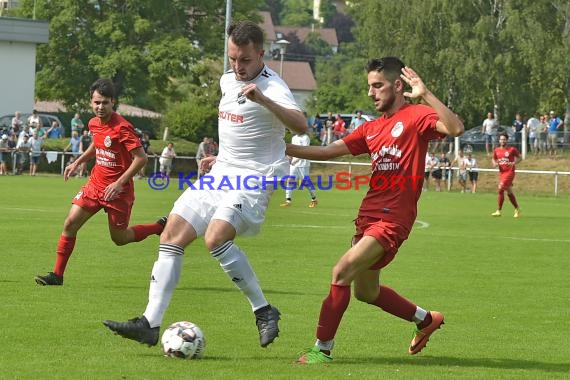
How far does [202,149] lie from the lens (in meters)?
38.6

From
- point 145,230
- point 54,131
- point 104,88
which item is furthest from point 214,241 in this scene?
point 54,131

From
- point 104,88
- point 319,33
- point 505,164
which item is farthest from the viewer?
point 319,33

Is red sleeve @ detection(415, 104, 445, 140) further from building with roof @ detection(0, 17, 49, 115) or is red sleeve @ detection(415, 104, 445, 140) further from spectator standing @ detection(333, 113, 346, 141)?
building with roof @ detection(0, 17, 49, 115)

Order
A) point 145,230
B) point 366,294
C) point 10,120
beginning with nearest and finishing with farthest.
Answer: point 366,294, point 145,230, point 10,120

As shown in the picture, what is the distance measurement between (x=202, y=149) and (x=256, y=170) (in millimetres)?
30813

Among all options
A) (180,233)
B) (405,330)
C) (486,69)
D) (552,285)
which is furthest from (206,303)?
(486,69)

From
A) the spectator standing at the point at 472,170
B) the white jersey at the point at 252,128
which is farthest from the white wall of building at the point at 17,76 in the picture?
the white jersey at the point at 252,128

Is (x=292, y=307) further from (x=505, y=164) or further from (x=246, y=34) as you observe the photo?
(x=505, y=164)

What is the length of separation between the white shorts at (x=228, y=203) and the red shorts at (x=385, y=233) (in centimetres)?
A: 73

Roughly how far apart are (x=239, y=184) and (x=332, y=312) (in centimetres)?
109

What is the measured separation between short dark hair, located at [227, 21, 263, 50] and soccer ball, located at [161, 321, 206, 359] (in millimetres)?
1873

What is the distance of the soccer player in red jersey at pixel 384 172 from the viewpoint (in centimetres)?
754

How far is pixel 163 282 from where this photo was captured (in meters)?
7.61

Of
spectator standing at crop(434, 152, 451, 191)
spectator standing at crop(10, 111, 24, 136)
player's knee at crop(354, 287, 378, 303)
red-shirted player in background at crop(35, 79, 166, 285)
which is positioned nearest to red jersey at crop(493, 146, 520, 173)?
spectator standing at crop(434, 152, 451, 191)
